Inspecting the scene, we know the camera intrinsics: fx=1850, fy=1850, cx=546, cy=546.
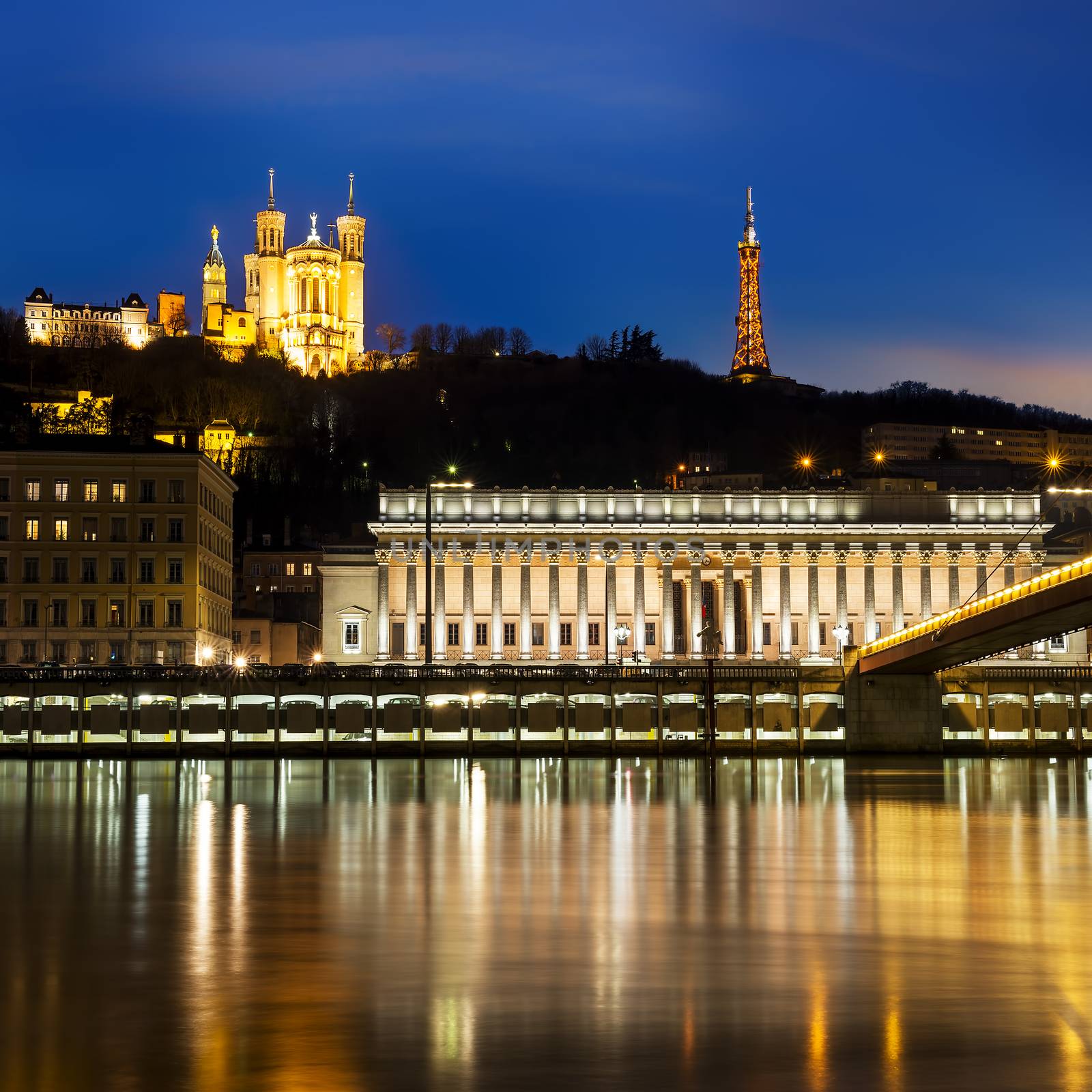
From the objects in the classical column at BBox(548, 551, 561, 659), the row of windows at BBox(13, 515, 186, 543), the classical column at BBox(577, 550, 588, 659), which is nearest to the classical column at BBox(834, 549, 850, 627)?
the classical column at BBox(577, 550, 588, 659)

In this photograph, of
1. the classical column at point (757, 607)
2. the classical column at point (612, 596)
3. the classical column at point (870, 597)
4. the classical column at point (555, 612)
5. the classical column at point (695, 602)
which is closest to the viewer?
the classical column at point (612, 596)

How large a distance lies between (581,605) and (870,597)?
23.1m

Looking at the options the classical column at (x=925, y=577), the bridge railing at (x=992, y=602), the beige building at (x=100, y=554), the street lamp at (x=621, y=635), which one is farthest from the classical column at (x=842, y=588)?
the beige building at (x=100, y=554)

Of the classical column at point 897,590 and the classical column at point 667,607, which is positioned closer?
the classical column at point 667,607

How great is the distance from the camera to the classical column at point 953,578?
483 ft

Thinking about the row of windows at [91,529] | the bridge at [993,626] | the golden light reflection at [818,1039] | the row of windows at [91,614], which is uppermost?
the row of windows at [91,529]

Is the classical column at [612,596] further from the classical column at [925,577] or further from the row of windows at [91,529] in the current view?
the row of windows at [91,529]

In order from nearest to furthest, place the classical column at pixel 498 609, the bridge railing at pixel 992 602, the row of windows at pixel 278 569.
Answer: the bridge railing at pixel 992 602 → the classical column at pixel 498 609 → the row of windows at pixel 278 569

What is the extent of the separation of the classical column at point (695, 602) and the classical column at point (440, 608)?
19363 millimetres

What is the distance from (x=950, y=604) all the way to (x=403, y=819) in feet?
295

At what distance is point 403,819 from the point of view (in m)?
65.9

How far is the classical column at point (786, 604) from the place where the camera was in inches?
5743

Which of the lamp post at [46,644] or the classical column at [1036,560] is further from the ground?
the classical column at [1036,560]

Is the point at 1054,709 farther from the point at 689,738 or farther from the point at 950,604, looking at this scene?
the point at 950,604
